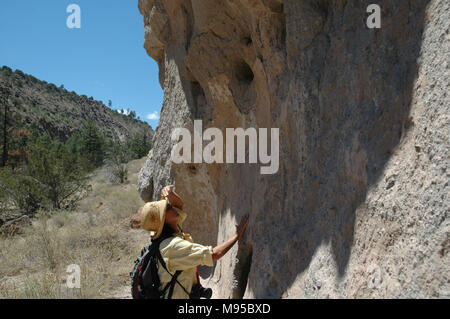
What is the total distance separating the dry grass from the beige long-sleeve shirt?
292 centimetres

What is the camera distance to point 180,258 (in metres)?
2.11

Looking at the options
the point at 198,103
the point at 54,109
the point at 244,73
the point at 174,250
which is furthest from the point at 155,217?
the point at 54,109

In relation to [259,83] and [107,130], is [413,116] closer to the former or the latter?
[259,83]

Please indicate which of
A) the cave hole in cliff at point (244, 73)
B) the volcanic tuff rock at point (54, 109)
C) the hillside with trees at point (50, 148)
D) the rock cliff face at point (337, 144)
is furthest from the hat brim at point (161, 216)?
the volcanic tuff rock at point (54, 109)

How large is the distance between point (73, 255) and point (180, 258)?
5032mm

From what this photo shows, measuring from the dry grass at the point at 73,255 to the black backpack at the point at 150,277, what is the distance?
2841 millimetres

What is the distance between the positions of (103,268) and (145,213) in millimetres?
4167

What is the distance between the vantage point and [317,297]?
72.6 inches

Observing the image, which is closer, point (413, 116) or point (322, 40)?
point (413, 116)

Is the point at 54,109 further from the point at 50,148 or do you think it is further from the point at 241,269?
the point at 241,269

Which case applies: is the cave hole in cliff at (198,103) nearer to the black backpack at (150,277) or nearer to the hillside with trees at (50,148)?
the black backpack at (150,277)

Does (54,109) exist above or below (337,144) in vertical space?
above

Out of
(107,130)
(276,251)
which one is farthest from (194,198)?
(107,130)

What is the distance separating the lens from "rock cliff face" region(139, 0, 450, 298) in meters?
1.38
